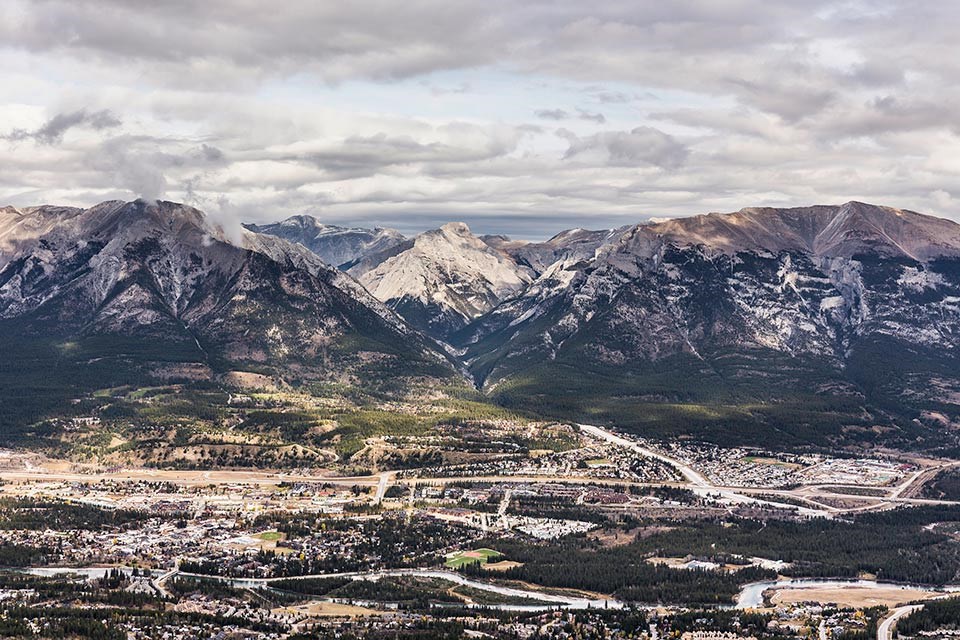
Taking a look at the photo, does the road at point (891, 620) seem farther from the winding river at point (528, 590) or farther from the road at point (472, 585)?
the road at point (472, 585)

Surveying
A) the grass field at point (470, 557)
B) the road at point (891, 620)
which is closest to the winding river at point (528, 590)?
the grass field at point (470, 557)

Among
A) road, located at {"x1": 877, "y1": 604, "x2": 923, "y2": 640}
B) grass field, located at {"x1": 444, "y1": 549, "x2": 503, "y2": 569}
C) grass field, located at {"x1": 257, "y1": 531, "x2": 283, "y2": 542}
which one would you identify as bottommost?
road, located at {"x1": 877, "y1": 604, "x2": 923, "y2": 640}

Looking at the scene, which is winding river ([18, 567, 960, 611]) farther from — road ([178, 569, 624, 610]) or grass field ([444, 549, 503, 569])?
grass field ([444, 549, 503, 569])

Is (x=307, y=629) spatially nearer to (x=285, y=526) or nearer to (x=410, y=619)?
(x=410, y=619)

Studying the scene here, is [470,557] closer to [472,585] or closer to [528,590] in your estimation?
[472,585]

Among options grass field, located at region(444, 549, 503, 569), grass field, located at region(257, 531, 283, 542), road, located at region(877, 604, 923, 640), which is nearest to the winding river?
grass field, located at region(444, 549, 503, 569)

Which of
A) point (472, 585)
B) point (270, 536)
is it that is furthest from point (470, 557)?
point (270, 536)
